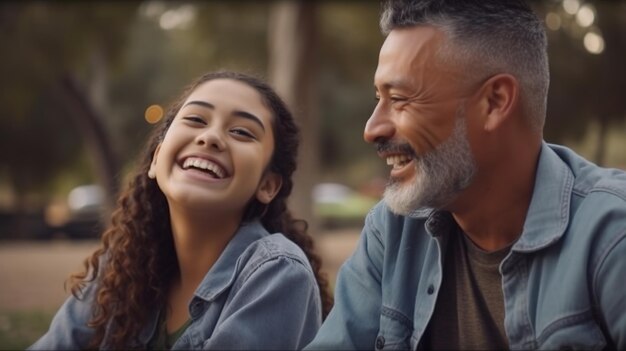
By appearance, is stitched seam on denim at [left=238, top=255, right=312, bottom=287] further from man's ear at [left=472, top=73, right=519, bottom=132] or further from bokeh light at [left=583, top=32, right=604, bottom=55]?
bokeh light at [left=583, top=32, right=604, bottom=55]

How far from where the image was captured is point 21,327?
7.55 metres

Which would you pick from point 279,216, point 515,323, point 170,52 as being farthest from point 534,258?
point 170,52

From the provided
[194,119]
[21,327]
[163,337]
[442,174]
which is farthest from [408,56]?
[21,327]

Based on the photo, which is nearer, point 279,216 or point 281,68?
point 279,216

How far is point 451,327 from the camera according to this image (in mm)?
2510

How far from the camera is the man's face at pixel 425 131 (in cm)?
240

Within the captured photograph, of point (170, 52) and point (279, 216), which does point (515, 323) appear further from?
point (170, 52)

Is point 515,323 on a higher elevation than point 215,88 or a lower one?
lower

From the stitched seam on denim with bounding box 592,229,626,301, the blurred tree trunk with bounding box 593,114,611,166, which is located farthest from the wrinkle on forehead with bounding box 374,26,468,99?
the blurred tree trunk with bounding box 593,114,611,166

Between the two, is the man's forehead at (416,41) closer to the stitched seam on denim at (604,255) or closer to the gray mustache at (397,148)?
the gray mustache at (397,148)

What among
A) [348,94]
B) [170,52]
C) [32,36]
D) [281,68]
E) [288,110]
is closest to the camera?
[288,110]

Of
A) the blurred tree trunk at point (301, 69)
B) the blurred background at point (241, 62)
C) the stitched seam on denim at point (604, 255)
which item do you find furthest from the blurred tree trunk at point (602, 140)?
the stitched seam on denim at point (604, 255)

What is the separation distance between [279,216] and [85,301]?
0.83m

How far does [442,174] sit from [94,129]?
55.9 feet
